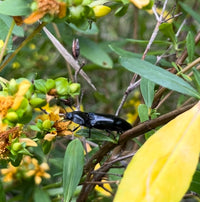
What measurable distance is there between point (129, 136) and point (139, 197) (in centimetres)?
20

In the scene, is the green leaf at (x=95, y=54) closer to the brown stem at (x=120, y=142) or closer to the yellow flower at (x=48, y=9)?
the brown stem at (x=120, y=142)

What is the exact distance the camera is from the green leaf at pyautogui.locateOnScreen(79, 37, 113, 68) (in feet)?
4.28

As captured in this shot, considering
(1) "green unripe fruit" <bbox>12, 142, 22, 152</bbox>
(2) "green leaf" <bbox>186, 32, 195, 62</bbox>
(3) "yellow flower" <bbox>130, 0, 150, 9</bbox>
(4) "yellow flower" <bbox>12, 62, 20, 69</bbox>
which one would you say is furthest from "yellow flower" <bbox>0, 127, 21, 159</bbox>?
(4) "yellow flower" <bbox>12, 62, 20, 69</bbox>

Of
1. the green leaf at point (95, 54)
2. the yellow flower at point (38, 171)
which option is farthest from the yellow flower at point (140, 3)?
the green leaf at point (95, 54)

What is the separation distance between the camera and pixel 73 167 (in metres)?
0.69

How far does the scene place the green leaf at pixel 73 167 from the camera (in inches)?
27.0

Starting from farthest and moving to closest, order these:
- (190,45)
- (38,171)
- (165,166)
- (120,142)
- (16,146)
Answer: (38,171) < (190,45) < (120,142) < (16,146) < (165,166)

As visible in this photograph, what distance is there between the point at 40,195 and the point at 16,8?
0.68 m

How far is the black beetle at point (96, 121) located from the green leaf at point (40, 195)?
1.57 ft

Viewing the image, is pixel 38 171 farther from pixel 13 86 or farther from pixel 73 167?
pixel 13 86

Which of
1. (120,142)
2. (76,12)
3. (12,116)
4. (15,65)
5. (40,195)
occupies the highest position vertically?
(76,12)

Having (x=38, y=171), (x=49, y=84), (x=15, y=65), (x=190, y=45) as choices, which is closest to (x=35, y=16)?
(x=49, y=84)

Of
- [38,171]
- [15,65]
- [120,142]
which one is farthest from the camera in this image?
[15,65]

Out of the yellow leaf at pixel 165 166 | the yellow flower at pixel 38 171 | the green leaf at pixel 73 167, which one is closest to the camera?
the yellow leaf at pixel 165 166
